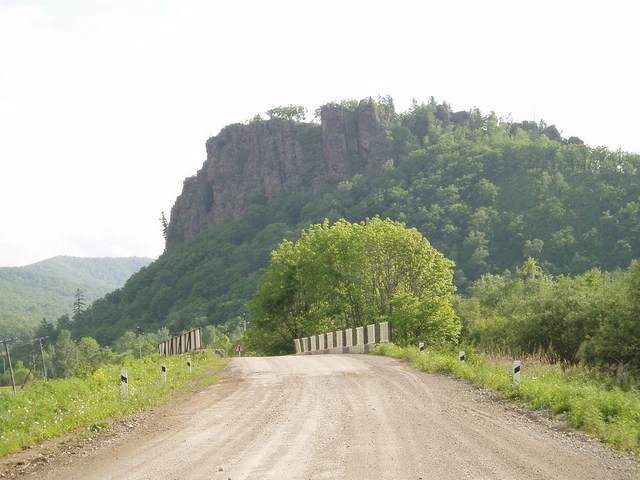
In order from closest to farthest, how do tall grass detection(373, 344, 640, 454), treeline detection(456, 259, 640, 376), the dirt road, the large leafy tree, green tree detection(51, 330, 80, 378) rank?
the dirt road, tall grass detection(373, 344, 640, 454), treeline detection(456, 259, 640, 376), the large leafy tree, green tree detection(51, 330, 80, 378)

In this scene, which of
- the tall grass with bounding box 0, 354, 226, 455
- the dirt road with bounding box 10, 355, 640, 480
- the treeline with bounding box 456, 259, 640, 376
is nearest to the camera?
the dirt road with bounding box 10, 355, 640, 480

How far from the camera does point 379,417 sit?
42.5ft

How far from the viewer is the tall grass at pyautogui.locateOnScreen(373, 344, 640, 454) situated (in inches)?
462

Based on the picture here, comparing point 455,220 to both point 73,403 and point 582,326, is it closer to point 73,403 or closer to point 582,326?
point 582,326

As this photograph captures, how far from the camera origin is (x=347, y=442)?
1073 centimetres

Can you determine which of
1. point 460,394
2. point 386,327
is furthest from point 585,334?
point 460,394

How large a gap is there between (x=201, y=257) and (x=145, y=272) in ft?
48.2

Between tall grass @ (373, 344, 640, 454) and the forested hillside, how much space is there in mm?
106379

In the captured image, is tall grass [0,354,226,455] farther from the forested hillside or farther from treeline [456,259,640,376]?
the forested hillside

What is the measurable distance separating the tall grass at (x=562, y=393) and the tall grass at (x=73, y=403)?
25.6 feet

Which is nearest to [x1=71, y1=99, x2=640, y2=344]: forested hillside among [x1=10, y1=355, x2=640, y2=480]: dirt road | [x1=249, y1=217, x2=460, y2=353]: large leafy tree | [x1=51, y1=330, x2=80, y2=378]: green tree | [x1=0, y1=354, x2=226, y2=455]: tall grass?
[x1=51, y1=330, x2=80, y2=378]: green tree

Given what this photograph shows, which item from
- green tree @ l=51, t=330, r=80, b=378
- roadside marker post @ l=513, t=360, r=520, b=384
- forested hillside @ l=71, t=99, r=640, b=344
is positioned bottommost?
green tree @ l=51, t=330, r=80, b=378

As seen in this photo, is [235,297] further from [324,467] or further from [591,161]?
[324,467]

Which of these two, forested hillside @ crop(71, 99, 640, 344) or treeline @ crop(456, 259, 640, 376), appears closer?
treeline @ crop(456, 259, 640, 376)
